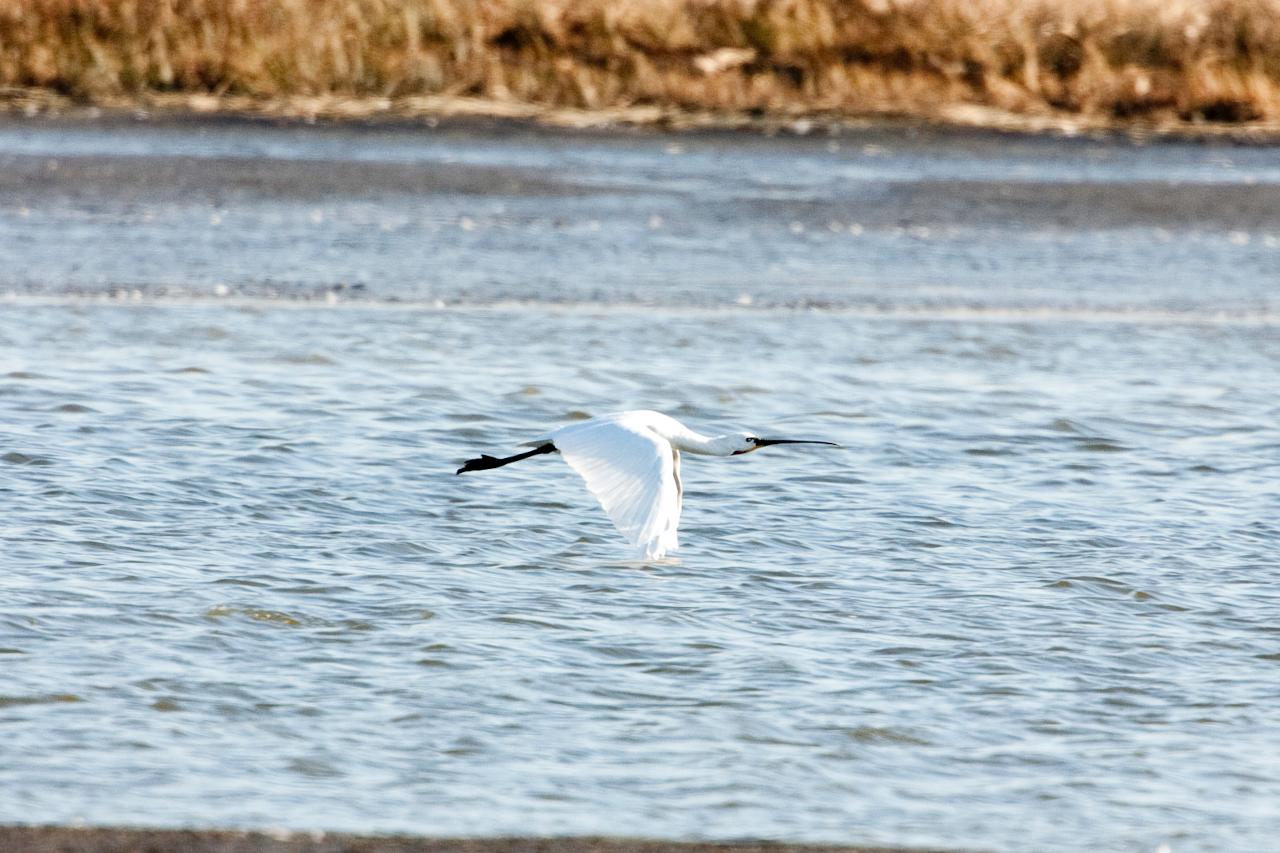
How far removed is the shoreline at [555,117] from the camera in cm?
1953

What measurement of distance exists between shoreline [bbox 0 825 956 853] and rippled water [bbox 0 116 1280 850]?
0.09 metres

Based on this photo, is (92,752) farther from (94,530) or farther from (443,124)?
(443,124)

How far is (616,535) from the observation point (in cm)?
755

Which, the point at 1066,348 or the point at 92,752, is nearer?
the point at 92,752

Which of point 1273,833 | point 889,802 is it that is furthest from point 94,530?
point 1273,833

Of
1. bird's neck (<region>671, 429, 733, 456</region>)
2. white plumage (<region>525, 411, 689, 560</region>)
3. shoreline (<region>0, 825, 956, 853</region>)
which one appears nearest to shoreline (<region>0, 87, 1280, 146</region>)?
bird's neck (<region>671, 429, 733, 456</region>)

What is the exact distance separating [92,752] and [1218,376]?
6994mm

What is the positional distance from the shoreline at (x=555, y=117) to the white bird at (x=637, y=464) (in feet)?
41.8

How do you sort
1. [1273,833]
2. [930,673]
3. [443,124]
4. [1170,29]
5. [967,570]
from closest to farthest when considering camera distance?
[1273,833]
[930,673]
[967,570]
[443,124]
[1170,29]

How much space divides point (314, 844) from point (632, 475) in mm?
2225

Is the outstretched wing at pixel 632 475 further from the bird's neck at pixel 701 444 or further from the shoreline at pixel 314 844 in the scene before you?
the shoreline at pixel 314 844

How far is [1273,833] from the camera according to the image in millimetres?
4660

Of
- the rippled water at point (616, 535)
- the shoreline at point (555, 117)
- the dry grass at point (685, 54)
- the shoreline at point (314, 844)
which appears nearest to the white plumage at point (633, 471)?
the rippled water at point (616, 535)

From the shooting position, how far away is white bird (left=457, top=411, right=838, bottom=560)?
6105 millimetres
